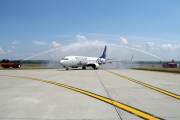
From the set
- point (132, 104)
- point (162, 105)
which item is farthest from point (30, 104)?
point (162, 105)

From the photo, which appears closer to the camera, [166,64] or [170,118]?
[170,118]

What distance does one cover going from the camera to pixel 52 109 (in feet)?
22.4

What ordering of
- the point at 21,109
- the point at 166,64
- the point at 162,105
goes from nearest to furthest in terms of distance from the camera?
the point at 21,109 < the point at 162,105 < the point at 166,64

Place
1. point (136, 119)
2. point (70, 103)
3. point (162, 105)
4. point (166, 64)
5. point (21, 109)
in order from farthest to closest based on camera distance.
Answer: point (166, 64), point (70, 103), point (162, 105), point (21, 109), point (136, 119)

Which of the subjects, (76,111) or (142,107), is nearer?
(76,111)

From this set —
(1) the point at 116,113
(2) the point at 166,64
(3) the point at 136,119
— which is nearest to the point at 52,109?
(1) the point at 116,113

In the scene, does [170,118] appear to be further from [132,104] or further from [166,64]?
[166,64]

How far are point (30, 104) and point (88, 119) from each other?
303 centimetres

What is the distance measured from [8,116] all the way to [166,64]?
6860cm

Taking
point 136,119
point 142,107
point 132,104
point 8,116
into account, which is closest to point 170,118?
point 136,119

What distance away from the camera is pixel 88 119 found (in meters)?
5.66

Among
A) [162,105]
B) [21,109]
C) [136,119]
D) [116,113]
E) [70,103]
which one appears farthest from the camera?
[70,103]

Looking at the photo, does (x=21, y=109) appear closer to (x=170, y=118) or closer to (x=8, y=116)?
(x=8, y=116)

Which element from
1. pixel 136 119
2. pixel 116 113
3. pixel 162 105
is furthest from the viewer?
pixel 162 105
